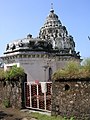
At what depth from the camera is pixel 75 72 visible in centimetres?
1163

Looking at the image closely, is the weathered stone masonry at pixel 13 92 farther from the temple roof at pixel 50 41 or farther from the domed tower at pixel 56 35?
the domed tower at pixel 56 35

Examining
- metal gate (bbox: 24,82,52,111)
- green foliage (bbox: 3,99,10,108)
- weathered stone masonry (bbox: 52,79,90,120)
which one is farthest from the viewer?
green foliage (bbox: 3,99,10,108)

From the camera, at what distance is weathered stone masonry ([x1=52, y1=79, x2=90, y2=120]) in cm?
1099

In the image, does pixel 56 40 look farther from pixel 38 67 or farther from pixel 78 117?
pixel 78 117

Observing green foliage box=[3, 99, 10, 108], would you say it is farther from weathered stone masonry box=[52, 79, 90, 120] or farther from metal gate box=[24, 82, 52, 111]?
weathered stone masonry box=[52, 79, 90, 120]

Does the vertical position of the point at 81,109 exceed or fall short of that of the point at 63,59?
it falls short

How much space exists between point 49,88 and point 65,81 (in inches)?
64.2

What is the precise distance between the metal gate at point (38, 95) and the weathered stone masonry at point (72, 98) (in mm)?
914

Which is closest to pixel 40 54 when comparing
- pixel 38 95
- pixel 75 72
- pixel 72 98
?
pixel 38 95

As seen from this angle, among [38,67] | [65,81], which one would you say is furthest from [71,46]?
[65,81]

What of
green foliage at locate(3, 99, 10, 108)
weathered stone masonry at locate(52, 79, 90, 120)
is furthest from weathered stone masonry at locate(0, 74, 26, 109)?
weathered stone masonry at locate(52, 79, 90, 120)

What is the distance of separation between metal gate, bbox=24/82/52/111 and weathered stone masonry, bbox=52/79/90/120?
0.91 meters

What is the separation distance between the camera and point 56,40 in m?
37.2

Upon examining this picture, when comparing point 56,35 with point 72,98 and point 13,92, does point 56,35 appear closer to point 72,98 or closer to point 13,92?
point 13,92
